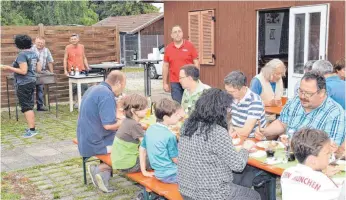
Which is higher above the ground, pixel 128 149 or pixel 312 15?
pixel 312 15

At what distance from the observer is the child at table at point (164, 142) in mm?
3430

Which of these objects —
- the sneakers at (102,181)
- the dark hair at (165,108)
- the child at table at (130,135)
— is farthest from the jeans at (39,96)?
the dark hair at (165,108)

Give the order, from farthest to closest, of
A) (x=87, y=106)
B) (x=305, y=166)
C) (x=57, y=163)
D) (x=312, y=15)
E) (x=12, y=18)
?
(x=12, y=18) < (x=312, y=15) < (x=57, y=163) < (x=87, y=106) < (x=305, y=166)

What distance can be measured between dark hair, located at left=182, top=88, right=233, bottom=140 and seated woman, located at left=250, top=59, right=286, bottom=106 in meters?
2.48

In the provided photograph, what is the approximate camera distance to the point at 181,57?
21.5 feet

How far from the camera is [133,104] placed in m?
3.90

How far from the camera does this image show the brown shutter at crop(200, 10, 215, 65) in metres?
10.3

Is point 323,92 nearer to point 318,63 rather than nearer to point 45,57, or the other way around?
point 318,63

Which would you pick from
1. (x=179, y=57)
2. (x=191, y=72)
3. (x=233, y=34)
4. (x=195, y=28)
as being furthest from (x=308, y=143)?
(x=195, y=28)

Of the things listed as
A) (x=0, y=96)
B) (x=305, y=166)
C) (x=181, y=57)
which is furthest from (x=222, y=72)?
(x=305, y=166)

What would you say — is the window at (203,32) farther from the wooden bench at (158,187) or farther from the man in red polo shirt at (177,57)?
the wooden bench at (158,187)

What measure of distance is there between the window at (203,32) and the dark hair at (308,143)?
8.14 meters

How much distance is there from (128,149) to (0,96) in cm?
682

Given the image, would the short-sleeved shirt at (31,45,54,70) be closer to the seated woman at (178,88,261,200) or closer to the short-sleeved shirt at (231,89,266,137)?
the short-sleeved shirt at (231,89,266,137)
